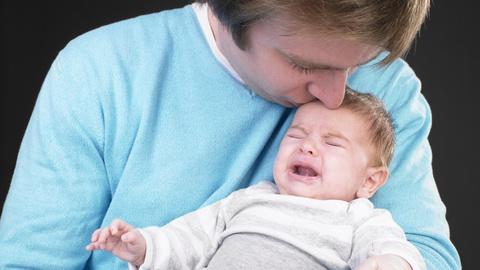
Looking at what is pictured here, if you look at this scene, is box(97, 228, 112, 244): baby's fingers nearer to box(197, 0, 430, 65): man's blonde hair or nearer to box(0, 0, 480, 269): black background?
box(197, 0, 430, 65): man's blonde hair

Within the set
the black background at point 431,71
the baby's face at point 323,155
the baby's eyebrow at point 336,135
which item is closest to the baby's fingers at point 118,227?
the baby's face at point 323,155

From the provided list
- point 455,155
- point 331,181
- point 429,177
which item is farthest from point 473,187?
point 331,181

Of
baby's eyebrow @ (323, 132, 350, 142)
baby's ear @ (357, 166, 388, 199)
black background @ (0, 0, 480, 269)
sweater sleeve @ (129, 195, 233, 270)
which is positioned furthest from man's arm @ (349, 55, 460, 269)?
black background @ (0, 0, 480, 269)

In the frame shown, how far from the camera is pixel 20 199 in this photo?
2.14 m

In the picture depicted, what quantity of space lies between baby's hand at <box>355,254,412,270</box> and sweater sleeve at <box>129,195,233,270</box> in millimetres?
381

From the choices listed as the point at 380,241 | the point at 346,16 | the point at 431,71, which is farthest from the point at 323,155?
the point at 431,71

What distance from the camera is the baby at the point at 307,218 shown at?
201 cm

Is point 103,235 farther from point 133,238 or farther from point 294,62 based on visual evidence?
point 294,62

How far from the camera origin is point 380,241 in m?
1.98

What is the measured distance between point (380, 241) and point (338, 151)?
268 millimetres

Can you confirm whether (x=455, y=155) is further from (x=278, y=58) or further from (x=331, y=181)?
(x=278, y=58)

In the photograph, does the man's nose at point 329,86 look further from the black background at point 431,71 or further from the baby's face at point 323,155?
the black background at point 431,71

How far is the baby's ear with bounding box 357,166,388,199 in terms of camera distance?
222cm

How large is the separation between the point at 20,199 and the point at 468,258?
1.84 metres
